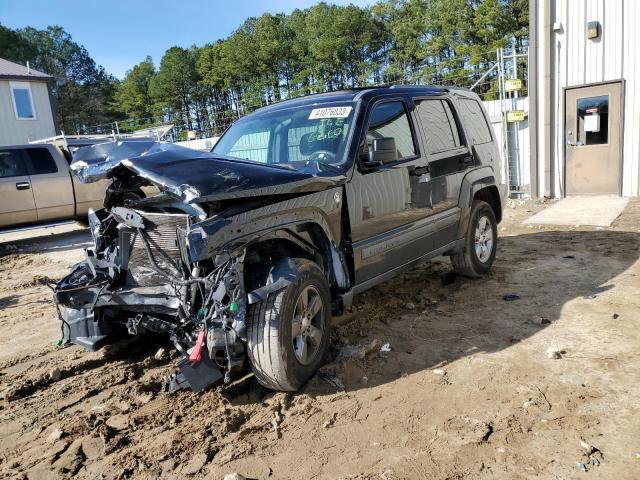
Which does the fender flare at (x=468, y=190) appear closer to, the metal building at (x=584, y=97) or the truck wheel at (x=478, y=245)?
the truck wheel at (x=478, y=245)

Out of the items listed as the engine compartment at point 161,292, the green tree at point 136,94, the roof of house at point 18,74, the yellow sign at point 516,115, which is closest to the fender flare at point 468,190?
the engine compartment at point 161,292

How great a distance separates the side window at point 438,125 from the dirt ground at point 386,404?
1.58 m

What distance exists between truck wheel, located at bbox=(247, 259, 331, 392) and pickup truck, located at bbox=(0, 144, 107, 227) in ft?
26.7

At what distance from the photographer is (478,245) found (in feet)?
19.1

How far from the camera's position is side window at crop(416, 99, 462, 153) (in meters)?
4.89

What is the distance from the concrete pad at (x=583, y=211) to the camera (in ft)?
28.1

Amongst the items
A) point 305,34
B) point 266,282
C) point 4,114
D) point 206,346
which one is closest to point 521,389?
point 266,282

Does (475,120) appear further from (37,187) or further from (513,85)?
(37,187)

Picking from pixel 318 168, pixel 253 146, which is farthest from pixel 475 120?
pixel 318 168

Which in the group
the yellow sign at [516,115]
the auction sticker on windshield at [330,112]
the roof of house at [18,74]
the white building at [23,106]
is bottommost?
the auction sticker on windshield at [330,112]

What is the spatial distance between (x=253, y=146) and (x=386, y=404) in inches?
103

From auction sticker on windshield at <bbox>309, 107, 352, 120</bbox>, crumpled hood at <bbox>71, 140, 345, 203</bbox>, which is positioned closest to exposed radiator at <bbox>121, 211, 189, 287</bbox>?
crumpled hood at <bbox>71, 140, 345, 203</bbox>

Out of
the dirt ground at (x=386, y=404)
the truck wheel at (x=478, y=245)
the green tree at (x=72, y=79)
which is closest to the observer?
the dirt ground at (x=386, y=404)

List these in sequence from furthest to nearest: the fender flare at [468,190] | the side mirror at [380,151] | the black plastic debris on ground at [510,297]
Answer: the fender flare at [468,190], the black plastic debris on ground at [510,297], the side mirror at [380,151]
